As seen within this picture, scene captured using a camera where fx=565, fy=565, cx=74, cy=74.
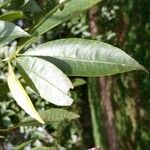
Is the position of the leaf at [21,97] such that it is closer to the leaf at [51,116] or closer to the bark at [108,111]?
the leaf at [51,116]

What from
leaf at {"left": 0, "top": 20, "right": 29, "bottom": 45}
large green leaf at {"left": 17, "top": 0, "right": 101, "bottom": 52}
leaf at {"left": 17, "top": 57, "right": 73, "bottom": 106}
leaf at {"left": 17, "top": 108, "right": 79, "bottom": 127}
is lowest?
leaf at {"left": 17, "top": 108, "right": 79, "bottom": 127}

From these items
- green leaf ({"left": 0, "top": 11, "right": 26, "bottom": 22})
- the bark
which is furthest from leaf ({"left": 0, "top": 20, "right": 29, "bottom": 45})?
the bark

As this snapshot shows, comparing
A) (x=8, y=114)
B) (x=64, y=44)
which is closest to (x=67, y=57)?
(x=64, y=44)

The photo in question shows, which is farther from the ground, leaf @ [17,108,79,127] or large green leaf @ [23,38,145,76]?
large green leaf @ [23,38,145,76]

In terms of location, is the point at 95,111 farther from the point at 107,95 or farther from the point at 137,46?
the point at 137,46

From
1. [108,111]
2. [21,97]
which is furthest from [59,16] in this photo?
[108,111]

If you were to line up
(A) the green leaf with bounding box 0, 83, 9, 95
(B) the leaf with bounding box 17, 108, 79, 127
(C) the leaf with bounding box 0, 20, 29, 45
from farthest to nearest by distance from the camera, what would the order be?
(B) the leaf with bounding box 17, 108, 79, 127, (A) the green leaf with bounding box 0, 83, 9, 95, (C) the leaf with bounding box 0, 20, 29, 45

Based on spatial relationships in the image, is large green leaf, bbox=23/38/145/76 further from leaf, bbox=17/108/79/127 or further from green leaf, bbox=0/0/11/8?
leaf, bbox=17/108/79/127
